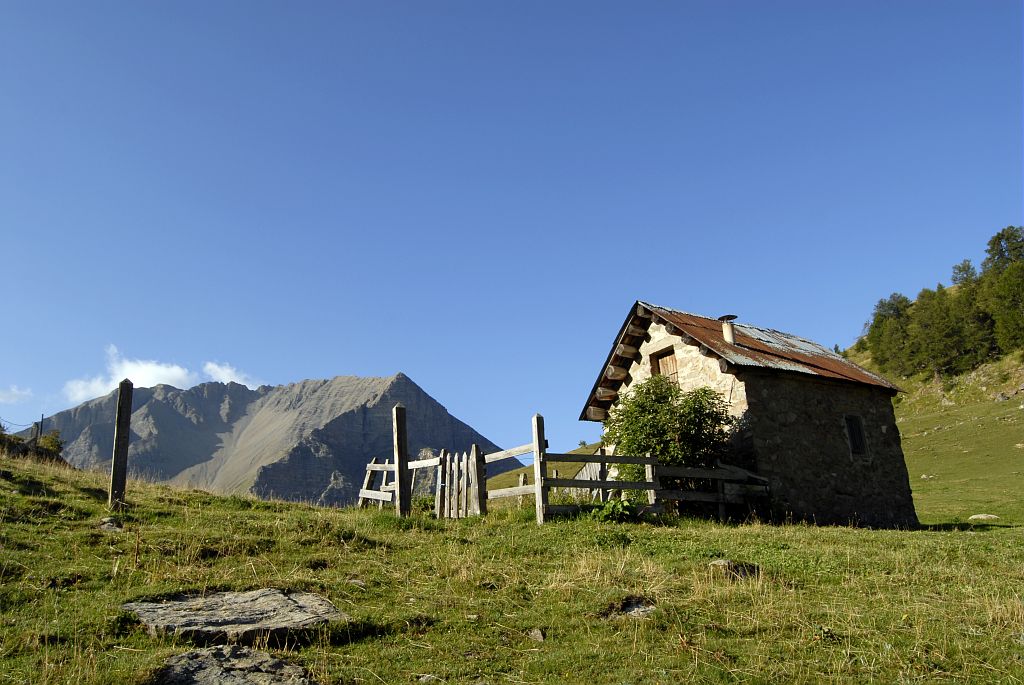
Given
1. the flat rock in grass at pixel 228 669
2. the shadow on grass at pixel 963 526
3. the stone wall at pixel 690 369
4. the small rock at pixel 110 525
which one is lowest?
the flat rock in grass at pixel 228 669

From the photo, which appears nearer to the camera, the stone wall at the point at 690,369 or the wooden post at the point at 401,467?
the wooden post at the point at 401,467

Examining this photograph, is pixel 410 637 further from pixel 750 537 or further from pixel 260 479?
pixel 260 479

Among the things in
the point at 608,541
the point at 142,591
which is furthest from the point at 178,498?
the point at 608,541

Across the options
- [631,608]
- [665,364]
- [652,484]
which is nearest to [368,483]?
[652,484]

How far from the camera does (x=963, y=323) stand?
2896 inches

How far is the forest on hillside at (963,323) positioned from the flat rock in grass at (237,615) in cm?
7572

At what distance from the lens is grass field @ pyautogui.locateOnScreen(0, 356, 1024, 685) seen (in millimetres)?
6629

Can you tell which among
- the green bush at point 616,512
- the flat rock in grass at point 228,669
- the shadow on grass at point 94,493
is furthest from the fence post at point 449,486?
the flat rock in grass at point 228,669

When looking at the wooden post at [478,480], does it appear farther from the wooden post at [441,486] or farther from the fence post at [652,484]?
the fence post at [652,484]

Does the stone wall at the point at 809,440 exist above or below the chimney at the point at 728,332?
below

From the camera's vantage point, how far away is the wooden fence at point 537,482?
1498 centimetres

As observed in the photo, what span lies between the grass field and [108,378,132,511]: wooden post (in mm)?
439

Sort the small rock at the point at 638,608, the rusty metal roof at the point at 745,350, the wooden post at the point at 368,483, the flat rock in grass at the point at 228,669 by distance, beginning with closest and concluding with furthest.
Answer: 1. the flat rock in grass at the point at 228,669
2. the small rock at the point at 638,608
3. the wooden post at the point at 368,483
4. the rusty metal roof at the point at 745,350

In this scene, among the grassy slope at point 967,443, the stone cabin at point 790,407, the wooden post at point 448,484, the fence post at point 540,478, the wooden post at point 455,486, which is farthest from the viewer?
the grassy slope at point 967,443
